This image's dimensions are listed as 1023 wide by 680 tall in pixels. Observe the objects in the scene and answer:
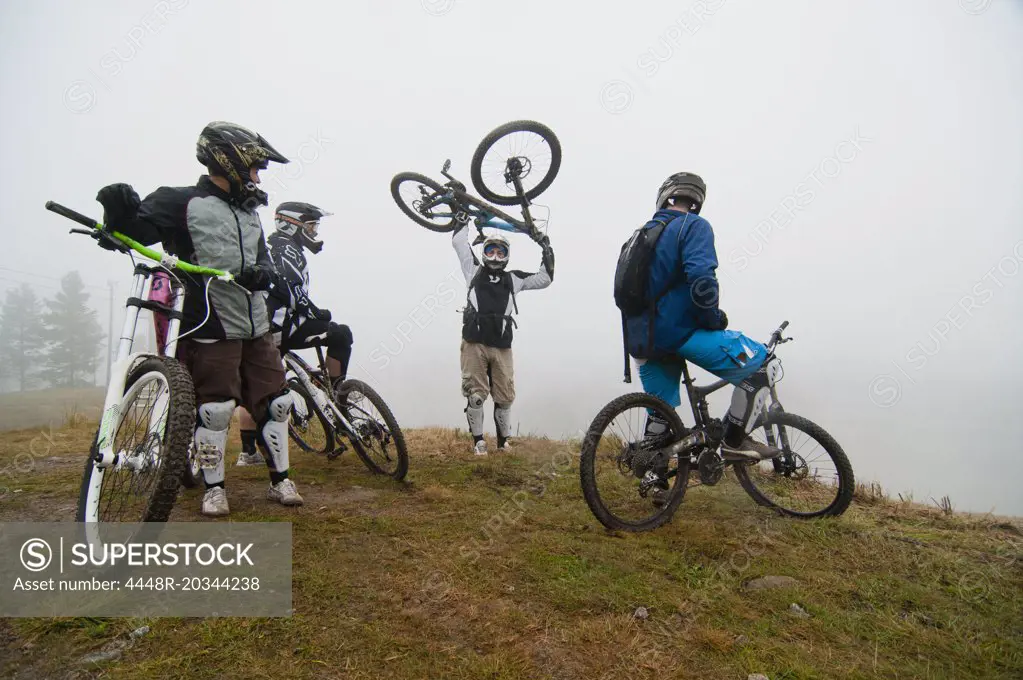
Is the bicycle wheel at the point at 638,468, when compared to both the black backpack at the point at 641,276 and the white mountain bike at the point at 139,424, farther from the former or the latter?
the white mountain bike at the point at 139,424

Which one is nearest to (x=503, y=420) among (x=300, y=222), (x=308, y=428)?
(x=308, y=428)

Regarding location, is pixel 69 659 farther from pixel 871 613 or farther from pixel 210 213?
pixel 871 613

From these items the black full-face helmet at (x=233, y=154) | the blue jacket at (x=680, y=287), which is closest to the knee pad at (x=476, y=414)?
the blue jacket at (x=680, y=287)

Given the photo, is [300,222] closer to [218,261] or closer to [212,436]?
[218,261]

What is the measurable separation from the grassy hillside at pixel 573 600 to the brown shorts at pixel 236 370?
31.3 inches

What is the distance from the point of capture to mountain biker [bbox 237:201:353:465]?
16.0 feet

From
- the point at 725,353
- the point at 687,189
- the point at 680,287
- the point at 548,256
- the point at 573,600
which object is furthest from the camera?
the point at 548,256

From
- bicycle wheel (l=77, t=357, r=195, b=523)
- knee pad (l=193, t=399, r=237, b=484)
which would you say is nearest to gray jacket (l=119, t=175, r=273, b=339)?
knee pad (l=193, t=399, r=237, b=484)

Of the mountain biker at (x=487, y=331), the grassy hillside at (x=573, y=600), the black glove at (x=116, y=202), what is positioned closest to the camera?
Answer: the grassy hillside at (x=573, y=600)

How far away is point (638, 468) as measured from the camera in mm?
3846

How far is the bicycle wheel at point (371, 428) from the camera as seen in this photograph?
468 centimetres

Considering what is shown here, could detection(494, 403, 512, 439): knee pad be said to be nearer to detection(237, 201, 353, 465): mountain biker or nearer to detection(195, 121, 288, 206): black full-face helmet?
detection(237, 201, 353, 465): mountain biker

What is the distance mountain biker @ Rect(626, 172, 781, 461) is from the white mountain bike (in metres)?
3.02

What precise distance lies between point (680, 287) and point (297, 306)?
3.43 metres
